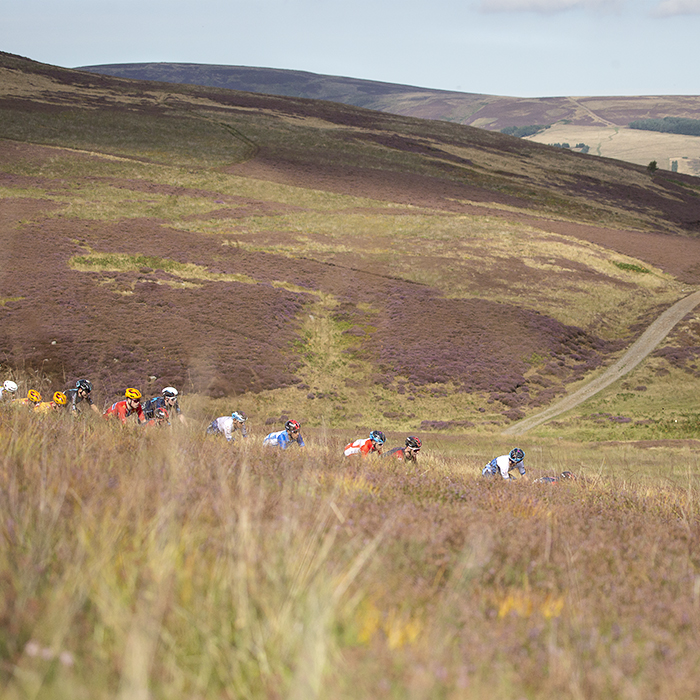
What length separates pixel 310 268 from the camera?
44.2 meters

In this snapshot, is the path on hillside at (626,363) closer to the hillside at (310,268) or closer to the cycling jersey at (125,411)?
→ the hillside at (310,268)

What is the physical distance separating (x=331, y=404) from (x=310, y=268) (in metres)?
17.2

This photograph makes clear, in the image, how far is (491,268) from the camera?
4744 cm

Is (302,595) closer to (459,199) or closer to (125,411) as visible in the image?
(125,411)

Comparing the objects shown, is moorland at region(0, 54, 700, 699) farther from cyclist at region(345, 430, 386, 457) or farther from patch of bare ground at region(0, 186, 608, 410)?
cyclist at region(345, 430, 386, 457)

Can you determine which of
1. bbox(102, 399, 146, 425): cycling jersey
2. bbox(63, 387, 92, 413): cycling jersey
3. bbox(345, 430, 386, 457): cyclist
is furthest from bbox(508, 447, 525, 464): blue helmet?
bbox(63, 387, 92, 413): cycling jersey

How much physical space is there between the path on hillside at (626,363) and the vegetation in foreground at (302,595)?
2422 centimetres

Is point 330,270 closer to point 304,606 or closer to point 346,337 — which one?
point 346,337

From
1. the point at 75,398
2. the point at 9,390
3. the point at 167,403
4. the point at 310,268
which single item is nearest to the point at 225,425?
the point at 167,403

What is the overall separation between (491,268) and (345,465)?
138 feet

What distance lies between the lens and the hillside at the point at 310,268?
100ft

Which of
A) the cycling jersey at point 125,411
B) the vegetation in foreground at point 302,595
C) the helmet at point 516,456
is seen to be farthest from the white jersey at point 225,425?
the vegetation in foreground at point 302,595

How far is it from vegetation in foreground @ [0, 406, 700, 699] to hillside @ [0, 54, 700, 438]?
75.6 ft

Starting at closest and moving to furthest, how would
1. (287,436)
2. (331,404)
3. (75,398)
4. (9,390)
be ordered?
(75,398), (287,436), (9,390), (331,404)
